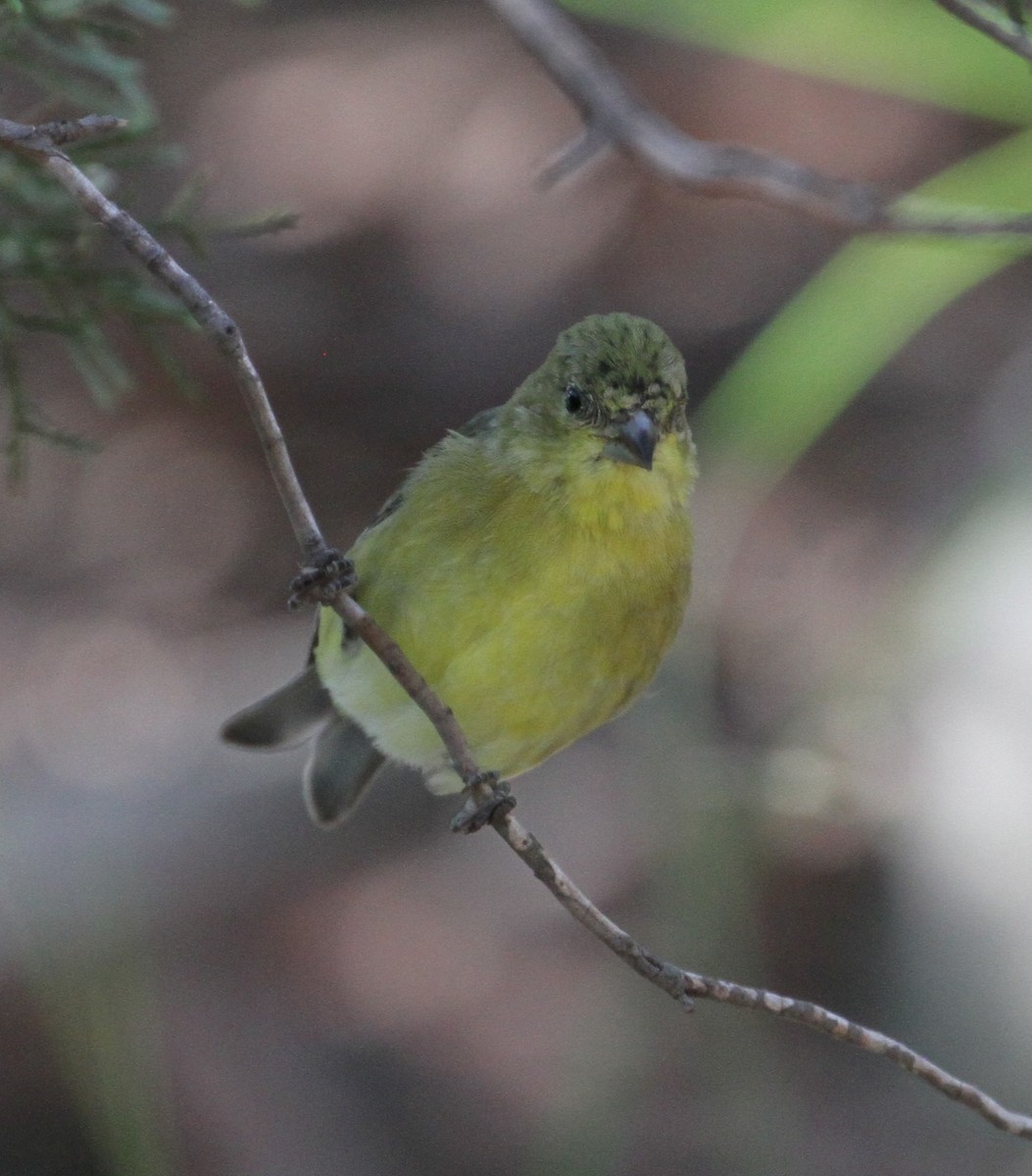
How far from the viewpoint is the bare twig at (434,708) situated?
2135 mm

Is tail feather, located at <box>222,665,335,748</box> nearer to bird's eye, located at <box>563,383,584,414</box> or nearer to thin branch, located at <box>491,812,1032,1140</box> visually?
bird's eye, located at <box>563,383,584,414</box>

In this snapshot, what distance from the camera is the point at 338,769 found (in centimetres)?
431

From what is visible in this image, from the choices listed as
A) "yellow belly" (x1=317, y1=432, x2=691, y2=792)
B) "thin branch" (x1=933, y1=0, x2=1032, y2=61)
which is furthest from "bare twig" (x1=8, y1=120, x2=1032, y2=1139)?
"thin branch" (x1=933, y1=0, x2=1032, y2=61)

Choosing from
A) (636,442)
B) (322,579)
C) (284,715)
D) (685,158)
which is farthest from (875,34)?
(322,579)

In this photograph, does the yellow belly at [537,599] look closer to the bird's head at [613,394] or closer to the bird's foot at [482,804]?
the bird's head at [613,394]

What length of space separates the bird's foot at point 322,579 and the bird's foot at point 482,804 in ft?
1.36

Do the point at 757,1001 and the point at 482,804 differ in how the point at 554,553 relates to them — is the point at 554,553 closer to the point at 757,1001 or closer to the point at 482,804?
the point at 482,804

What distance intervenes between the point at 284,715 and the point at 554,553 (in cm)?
112

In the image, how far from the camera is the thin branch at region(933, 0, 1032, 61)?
2.50m

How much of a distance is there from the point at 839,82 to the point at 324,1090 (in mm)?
5395

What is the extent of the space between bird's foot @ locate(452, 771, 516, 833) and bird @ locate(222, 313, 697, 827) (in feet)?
1.16

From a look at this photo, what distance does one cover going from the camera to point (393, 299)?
25.1ft

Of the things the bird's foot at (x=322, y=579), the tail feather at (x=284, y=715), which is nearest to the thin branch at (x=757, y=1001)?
the bird's foot at (x=322, y=579)

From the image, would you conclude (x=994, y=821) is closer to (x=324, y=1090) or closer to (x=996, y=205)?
(x=996, y=205)
